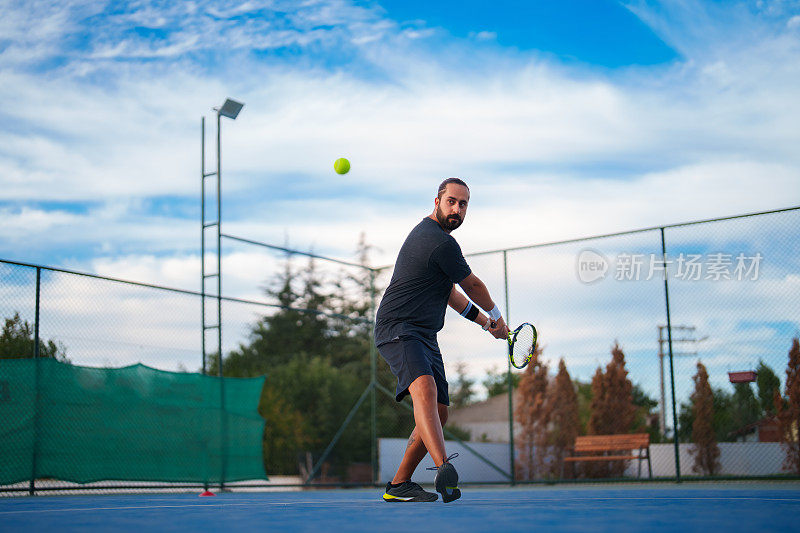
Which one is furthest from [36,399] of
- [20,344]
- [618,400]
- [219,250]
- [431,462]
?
[618,400]

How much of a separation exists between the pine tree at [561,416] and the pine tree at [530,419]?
147mm

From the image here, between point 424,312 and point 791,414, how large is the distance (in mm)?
7804

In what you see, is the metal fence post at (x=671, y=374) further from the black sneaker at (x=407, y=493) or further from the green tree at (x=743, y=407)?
the black sneaker at (x=407, y=493)

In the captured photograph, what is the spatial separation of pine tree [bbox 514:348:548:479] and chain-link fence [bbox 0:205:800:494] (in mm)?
24

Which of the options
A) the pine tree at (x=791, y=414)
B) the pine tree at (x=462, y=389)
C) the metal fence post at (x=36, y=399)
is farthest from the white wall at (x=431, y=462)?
the pine tree at (x=462, y=389)

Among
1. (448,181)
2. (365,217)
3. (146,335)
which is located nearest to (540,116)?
(146,335)

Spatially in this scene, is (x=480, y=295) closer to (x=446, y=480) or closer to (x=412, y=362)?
(x=412, y=362)

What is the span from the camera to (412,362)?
371 cm

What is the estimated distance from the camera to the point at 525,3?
11.2 meters

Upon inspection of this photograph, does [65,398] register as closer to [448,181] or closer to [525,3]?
[448,181]

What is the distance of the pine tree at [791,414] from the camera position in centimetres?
960

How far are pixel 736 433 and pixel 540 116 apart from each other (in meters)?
5.28

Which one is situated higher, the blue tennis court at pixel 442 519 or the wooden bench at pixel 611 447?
the blue tennis court at pixel 442 519

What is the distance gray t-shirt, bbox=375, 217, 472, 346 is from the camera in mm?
3764
